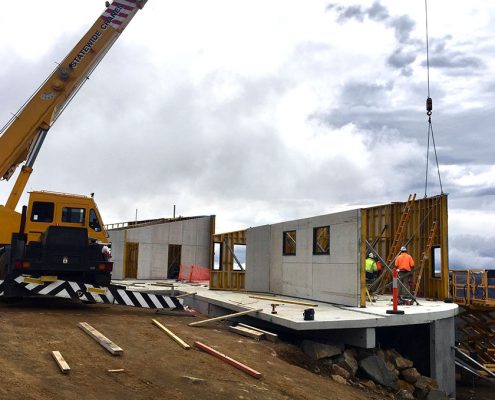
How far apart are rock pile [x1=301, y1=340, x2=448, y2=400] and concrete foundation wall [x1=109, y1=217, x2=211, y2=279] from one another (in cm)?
1921

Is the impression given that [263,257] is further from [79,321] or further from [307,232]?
[79,321]

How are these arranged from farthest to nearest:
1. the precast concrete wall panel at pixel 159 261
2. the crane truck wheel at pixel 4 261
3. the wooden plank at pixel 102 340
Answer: the precast concrete wall panel at pixel 159 261 → the crane truck wheel at pixel 4 261 → the wooden plank at pixel 102 340

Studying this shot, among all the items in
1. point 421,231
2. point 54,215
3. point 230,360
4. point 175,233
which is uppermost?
point 175,233

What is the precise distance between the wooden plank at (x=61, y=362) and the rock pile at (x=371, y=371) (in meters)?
4.96

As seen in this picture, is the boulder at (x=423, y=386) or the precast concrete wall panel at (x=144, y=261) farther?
the precast concrete wall panel at (x=144, y=261)

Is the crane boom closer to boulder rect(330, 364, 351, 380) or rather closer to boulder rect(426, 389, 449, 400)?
boulder rect(330, 364, 351, 380)

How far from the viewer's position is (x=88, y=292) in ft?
38.3

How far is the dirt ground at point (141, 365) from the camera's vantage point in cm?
606

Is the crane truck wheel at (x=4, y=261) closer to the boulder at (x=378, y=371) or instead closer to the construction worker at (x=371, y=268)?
the boulder at (x=378, y=371)

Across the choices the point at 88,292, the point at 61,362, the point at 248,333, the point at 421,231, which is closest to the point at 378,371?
the point at 248,333

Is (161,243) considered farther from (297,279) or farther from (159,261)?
(297,279)

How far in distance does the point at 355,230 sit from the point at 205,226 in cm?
1891

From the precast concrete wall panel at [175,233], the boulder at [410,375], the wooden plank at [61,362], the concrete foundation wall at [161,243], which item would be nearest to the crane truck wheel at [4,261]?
the wooden plank at [61,362]

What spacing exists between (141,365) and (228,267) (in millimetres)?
11904
